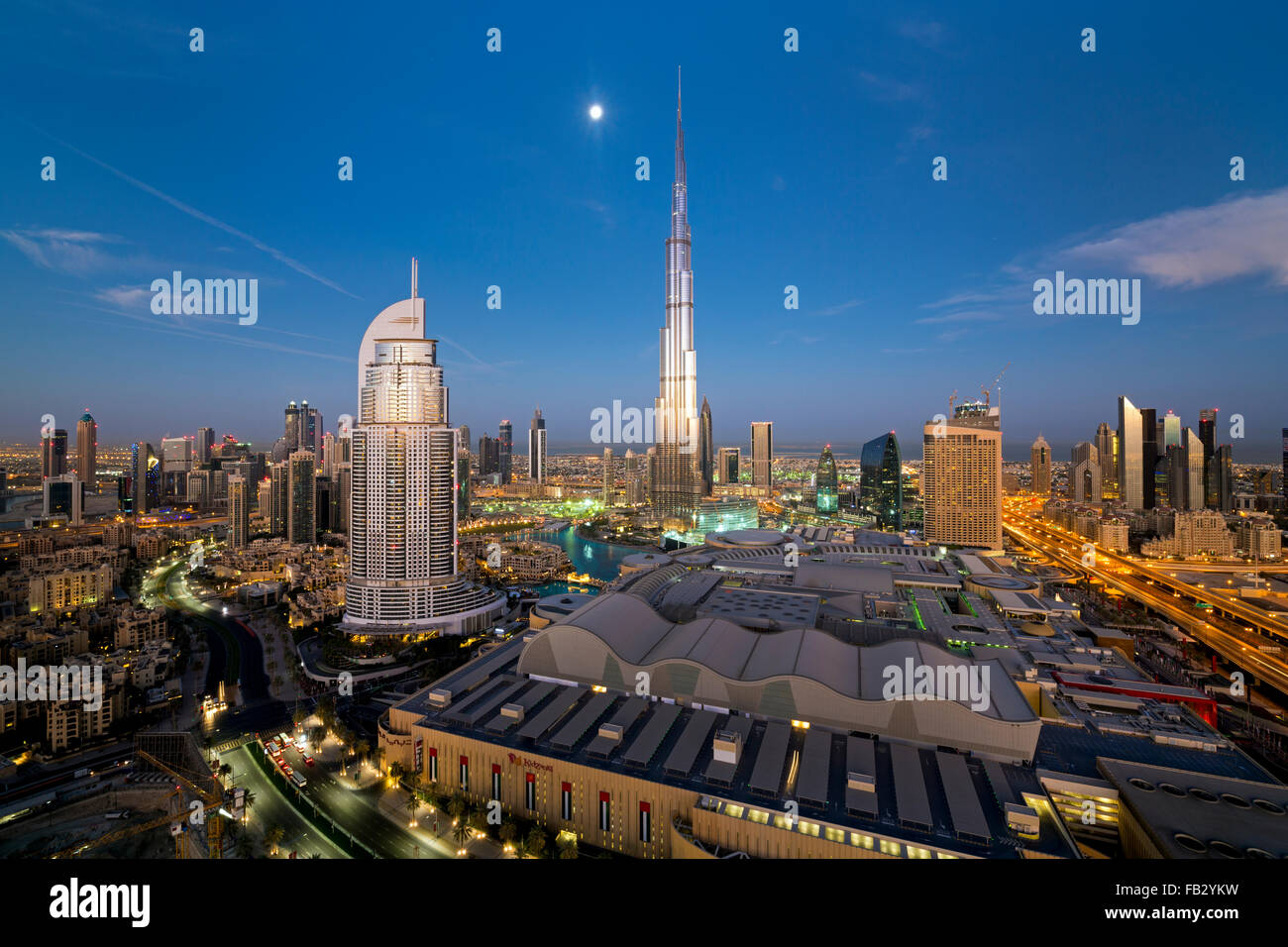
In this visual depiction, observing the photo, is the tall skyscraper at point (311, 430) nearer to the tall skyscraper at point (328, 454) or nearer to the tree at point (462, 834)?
the tall skyscraper at point (328, 454)

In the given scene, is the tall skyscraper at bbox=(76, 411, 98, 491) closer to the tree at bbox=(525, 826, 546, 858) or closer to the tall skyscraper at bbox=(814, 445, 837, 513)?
the tree at bbox=(525, 826, 546, 858)

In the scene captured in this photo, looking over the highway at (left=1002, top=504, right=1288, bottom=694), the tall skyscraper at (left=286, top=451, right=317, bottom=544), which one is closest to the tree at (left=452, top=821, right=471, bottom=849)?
the highway at (left=1002, top=504, right=1288, bottom=694)

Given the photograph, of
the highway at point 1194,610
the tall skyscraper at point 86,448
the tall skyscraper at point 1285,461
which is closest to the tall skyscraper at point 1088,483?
the tall skyscraper at point 1285,461

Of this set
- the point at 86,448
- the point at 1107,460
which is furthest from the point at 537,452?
the point at 1107,460

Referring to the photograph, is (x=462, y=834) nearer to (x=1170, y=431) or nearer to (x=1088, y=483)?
(x=1170, y=431)
